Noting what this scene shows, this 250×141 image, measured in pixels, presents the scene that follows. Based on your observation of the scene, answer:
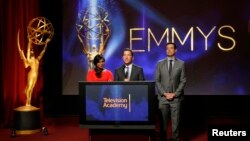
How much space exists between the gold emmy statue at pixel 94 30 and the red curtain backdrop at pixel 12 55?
3.33ft

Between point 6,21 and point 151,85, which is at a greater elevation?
point 6,21

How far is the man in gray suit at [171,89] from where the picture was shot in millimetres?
4969

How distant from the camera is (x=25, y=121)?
6.03 m

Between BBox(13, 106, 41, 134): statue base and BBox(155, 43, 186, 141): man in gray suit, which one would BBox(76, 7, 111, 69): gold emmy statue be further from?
BBox(155, 43, 186, 141): man in gray suit

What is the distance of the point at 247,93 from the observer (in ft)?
22.4

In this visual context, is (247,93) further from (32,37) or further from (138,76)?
(32,37)

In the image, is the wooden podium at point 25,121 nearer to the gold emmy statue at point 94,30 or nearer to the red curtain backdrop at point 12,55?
the red curtain backdrop at point 12,55

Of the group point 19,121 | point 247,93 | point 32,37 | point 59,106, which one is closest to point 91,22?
point 32,37

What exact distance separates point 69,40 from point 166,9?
1995 mm

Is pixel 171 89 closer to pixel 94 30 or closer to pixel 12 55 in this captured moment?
pixel 94 30

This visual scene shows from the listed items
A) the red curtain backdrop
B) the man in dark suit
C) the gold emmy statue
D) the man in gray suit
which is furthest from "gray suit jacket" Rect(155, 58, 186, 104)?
the red curtain backdrop

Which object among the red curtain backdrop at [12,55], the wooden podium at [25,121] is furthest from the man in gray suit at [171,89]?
the red curtain backdrop at [12,55]

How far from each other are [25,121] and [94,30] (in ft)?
7.22

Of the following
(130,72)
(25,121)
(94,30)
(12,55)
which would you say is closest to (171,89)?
(130,72)
